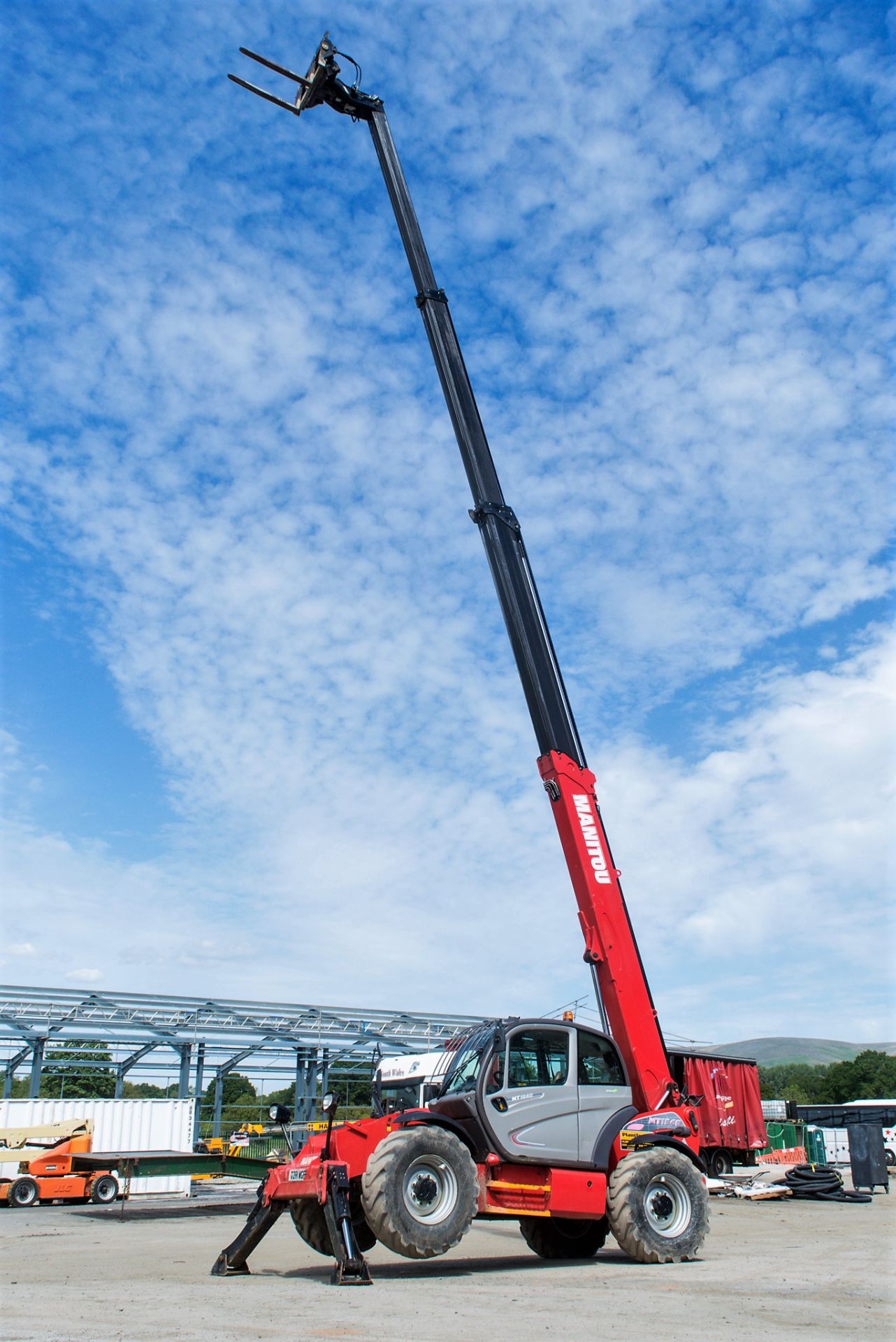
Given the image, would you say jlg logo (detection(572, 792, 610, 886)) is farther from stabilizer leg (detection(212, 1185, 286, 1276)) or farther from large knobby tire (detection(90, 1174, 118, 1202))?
large knobby tire (detection(90, 1174, 118, 1202))

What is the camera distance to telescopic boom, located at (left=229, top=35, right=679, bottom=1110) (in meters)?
11.2

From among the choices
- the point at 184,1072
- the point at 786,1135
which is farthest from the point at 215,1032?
the point at 786,1135

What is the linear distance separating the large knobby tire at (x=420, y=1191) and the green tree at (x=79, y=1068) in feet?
77.5

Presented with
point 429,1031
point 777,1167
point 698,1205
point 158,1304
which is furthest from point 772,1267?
point 429,1031

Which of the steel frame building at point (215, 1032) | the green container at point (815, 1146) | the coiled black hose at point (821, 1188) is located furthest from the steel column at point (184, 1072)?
the green container at point (815, 1146)

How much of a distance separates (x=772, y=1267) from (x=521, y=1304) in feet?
12.8

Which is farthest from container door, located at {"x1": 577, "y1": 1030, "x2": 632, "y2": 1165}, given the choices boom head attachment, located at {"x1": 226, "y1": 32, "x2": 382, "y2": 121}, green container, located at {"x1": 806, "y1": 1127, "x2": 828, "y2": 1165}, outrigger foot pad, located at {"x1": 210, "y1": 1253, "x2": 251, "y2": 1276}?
green container, located at {"x1": 806, "y1": 1127, "x2": 828, "y2": 1165}

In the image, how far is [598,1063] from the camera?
1052cm

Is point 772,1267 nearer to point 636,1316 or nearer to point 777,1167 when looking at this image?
point 636,1316

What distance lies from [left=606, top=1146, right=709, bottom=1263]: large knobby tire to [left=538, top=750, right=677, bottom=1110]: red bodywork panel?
0.81 meters

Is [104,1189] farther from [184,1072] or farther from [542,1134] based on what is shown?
[542,1134]

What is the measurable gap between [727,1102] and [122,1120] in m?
15.6

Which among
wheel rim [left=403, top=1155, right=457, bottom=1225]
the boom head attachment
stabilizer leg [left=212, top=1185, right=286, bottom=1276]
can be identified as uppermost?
the boom head attachment

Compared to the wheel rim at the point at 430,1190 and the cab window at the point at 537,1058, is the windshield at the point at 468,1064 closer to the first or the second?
the cab window at the point at 537,1058
